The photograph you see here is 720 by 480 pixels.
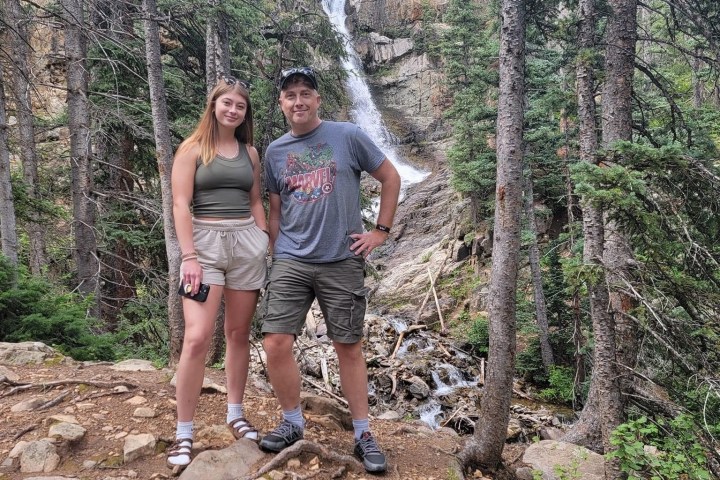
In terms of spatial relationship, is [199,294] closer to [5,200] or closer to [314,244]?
[314,244]

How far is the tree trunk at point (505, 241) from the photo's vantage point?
3.93m

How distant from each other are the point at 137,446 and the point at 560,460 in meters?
4.10

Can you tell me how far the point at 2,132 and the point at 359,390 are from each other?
6.49 m

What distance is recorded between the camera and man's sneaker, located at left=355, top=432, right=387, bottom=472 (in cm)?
294

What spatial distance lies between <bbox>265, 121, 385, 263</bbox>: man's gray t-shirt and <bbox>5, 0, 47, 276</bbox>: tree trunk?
12.8 feet

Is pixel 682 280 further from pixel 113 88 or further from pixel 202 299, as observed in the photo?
pixel 113 88

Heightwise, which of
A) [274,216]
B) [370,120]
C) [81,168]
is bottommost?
[274,216]

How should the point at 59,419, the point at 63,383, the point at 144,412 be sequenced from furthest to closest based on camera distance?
the point at 63,383
the point at 144,412
the point at 59,419

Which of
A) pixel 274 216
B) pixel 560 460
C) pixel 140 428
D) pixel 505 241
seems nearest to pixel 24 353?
pixel 140 428

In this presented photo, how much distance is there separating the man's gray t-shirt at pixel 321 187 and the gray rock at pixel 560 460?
10.4 feet

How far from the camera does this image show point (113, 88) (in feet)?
27.8

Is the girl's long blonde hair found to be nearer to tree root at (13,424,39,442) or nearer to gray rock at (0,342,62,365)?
tree root at (13,424,39,442)

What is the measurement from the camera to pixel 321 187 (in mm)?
2869

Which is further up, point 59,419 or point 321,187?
point 321,187
